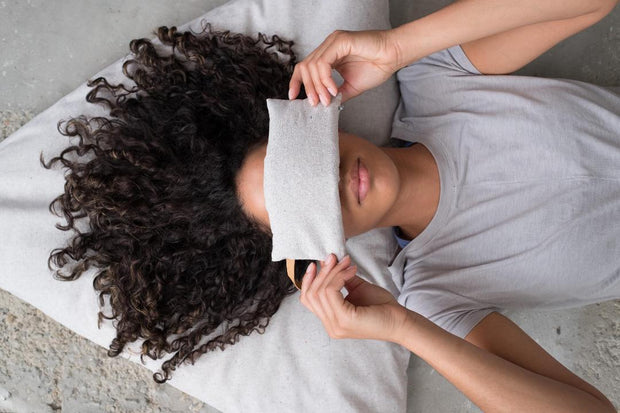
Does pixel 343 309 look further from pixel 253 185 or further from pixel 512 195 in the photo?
pixel 512 195

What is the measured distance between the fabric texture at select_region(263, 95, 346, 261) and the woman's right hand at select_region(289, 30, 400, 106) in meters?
0.04

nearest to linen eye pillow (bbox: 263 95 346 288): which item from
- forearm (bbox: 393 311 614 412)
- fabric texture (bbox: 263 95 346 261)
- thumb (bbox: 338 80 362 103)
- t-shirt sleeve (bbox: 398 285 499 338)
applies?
fabric texture (bbox: 263 95 346 261)

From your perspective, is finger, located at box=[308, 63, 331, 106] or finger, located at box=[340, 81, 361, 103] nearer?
finger, located at box=[308, 63, 331, 106]

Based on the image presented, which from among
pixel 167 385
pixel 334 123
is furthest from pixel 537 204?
pixel 167 385

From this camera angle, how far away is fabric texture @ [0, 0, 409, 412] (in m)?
1.34

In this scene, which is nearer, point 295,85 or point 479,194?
point 295,85

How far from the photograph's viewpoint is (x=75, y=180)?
127 cm

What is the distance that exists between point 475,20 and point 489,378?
72cm

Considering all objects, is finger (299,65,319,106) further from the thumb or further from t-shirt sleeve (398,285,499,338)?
t-shirt sleeve (398,285,499,338)

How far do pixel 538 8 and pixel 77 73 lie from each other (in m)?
1.16

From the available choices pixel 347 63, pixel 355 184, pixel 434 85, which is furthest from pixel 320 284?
pixel 434 85

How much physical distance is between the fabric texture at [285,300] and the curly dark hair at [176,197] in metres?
0.04

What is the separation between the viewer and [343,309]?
3.54 feet

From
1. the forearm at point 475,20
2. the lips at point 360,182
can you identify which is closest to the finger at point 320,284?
the lips at point 360,182
